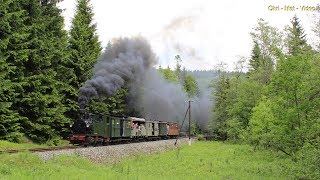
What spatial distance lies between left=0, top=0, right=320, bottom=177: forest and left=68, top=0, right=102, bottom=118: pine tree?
3.8 inches

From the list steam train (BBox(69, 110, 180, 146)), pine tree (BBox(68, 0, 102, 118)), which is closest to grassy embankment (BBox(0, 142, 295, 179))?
steam train (BBox(69, 110, 180, 146))

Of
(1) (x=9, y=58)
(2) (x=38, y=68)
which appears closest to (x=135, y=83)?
(2) (x=38, y=68)

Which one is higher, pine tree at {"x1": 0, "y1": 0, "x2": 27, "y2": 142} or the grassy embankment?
pine tree at {"x1": 0, "y1": 0, "x2": 27, "y2": 142}

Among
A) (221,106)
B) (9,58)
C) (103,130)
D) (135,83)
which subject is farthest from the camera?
(221,106)

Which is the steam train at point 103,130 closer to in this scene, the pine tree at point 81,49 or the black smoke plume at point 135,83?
the black smoke plume at point 135,83

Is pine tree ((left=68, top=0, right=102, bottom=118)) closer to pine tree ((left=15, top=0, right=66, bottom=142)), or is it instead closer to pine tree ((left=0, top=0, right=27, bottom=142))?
pine tree ((left=15, top=0, right=66, bottom=142))

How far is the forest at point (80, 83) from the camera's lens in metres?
19.9

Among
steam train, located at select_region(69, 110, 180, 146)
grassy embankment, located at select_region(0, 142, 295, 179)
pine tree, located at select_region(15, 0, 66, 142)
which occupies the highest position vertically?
pine tree, located at select_region(15, 0, 66, 142)

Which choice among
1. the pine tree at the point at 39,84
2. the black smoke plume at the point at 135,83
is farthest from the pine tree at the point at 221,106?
the pine tree at the point at 39,84

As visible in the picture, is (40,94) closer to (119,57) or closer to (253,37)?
(119,57)

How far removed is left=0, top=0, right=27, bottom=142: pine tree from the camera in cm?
2622

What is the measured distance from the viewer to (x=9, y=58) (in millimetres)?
29062

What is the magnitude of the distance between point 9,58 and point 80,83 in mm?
10077

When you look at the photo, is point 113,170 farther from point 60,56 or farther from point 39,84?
point 60,56
